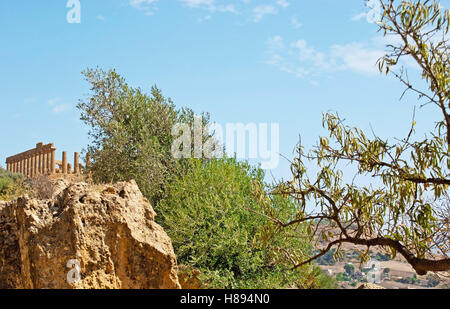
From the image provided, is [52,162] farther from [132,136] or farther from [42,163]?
[132,136]

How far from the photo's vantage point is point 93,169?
17734 mm

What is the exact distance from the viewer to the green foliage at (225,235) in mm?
12047

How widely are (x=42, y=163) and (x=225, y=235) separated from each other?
1728 centimetres

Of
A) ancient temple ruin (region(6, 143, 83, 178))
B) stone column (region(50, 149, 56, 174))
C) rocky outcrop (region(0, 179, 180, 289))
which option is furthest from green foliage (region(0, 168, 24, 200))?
rocky outcrop (region(0, 179, 180, 289))

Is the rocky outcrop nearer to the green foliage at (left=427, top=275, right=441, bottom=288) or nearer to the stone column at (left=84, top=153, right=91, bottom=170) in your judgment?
the green foliage at (left=427, top=275, right=441, bottom=288)

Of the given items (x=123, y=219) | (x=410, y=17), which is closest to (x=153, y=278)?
(x=123, y=219)

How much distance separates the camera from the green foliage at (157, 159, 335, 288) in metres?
Result: 12.0

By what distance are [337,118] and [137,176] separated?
11023 millimetres

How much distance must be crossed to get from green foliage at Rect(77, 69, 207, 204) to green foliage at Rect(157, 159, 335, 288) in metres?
2.20

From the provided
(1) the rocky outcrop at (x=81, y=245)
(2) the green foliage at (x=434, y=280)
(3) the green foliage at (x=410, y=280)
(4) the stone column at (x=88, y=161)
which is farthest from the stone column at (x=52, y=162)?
(1) the rocky outcrop at (x=81, y=245)

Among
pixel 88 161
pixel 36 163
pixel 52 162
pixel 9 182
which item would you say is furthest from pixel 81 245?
pixel 36 163

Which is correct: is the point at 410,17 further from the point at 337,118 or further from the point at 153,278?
the point at 153,278

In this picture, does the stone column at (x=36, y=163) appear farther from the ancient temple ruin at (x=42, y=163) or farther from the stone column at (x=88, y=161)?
the stone column at (x=88, y=161)
